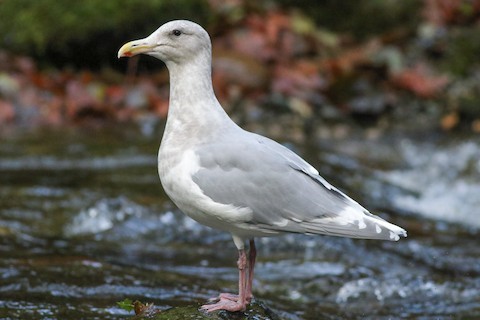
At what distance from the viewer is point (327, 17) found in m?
14.0

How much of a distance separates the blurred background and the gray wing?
777 millimetres

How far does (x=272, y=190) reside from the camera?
3.95 m

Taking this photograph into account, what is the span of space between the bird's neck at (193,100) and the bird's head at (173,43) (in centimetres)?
6

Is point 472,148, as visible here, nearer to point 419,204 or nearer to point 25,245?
point 419,204

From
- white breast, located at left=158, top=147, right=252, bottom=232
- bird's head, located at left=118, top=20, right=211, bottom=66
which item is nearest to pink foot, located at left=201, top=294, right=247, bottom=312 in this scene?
white breast, located at left=158, top=147, right=252, bottom=232

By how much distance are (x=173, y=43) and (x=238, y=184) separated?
0.79 m

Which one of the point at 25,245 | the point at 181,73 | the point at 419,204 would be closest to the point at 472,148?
the point at 419,204

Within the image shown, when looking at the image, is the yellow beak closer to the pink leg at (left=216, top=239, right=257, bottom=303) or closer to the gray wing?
the gray wing

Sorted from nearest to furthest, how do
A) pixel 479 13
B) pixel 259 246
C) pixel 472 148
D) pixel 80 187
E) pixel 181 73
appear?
pixel 181 73
pixel 259 246
pixel 80 187
pixel 472 148
pixel 479 13

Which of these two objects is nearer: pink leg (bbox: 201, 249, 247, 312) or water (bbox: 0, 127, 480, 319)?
pink leg (bbox: 201, 249, 247, 312)

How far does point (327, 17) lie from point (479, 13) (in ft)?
8.17

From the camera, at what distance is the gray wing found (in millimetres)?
3873

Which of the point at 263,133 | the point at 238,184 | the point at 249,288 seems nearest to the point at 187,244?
the point at 249,288

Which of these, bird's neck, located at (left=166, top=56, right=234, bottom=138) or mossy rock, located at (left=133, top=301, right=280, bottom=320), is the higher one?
bird's neck, located at (left=166, top=56, right=234, bottom=138)
